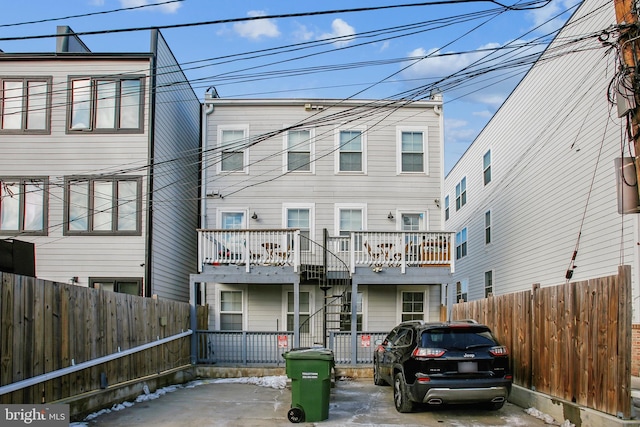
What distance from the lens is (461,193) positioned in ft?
104

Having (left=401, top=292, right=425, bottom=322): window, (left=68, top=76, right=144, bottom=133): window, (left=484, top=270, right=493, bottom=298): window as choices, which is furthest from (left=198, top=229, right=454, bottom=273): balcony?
(left=484, top=270, right=493, bottom=298): window

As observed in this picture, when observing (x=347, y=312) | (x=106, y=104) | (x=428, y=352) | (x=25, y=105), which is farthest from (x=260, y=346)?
(x=25, y=105)

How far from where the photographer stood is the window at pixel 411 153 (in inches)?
799

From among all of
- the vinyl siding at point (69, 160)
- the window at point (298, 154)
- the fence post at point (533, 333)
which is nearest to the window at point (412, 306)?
the window at point (298, 154)

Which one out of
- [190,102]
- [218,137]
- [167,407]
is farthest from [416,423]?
[190,102]

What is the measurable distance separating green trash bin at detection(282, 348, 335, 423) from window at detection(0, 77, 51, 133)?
11.9m

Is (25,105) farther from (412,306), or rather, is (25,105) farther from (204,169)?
(412,306)

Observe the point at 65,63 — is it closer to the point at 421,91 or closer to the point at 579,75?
the point at 421,91

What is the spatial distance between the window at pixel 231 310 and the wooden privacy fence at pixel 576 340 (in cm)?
969

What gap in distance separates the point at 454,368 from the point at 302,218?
10.9 metres

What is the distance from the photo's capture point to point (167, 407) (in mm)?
10859

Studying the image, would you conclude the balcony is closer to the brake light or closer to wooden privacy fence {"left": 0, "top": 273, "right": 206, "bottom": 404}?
wooden privacy fence {"left": 0, "top": 273, "right": 206, "bottom": 404}

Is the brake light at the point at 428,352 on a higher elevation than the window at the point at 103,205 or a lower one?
lower

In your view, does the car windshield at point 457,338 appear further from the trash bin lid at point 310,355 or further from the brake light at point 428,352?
the trash bin lid at point 310,355
